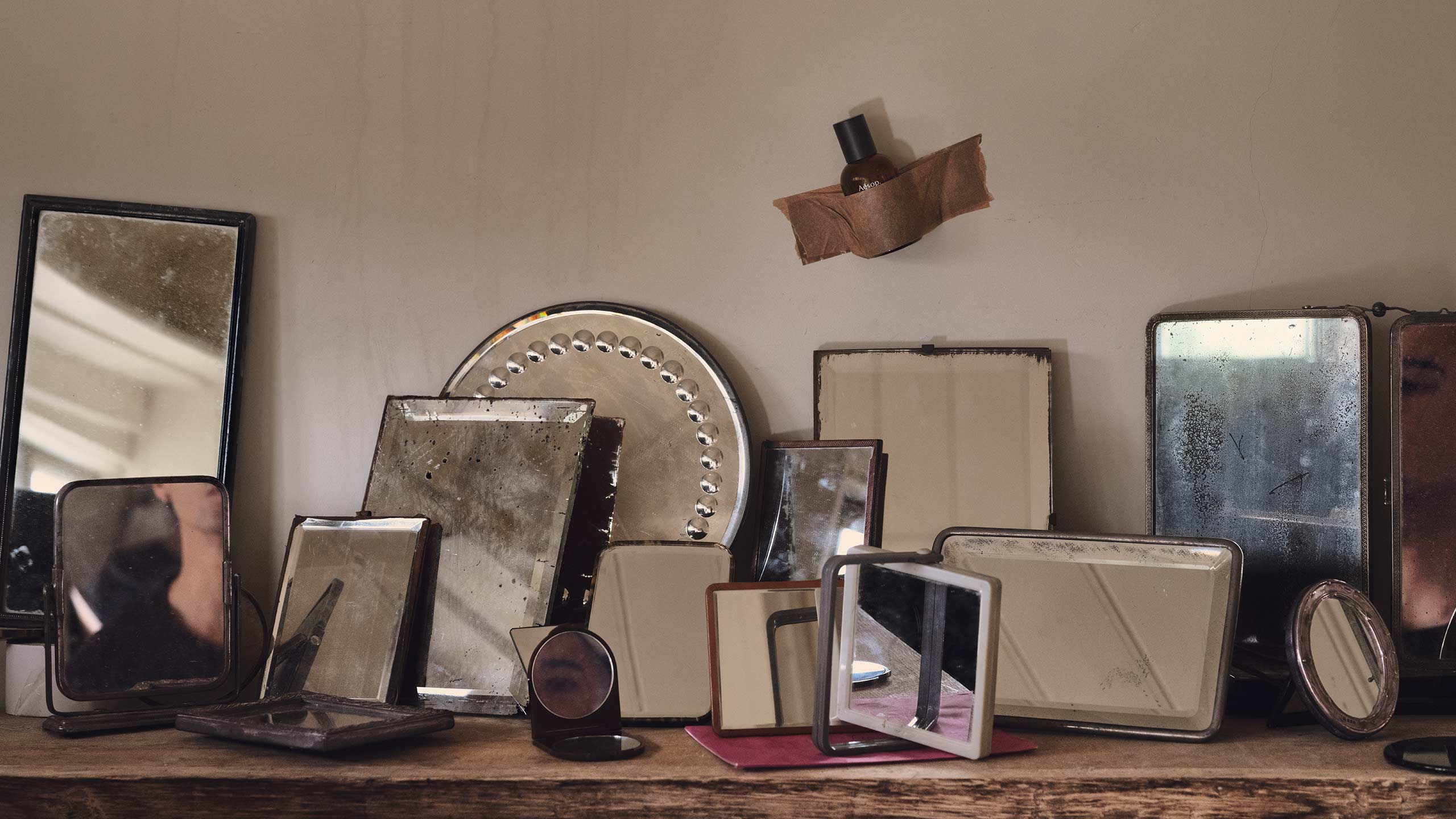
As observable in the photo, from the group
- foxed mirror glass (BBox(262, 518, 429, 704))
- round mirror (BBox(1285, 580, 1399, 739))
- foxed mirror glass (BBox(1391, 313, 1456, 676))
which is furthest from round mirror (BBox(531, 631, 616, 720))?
foxed mirror glass (BBox(1391, 313, 1456, 676))

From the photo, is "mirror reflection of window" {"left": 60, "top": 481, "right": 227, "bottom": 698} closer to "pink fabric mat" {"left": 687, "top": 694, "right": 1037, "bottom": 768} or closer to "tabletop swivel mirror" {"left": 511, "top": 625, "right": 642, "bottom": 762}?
"tabletop swivel mirror" {"left": 511, "top": 625, "right": 642, "bottom": 762}

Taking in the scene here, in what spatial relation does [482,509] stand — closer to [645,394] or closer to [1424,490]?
[645,394]

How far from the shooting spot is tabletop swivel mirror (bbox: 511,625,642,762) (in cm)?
135

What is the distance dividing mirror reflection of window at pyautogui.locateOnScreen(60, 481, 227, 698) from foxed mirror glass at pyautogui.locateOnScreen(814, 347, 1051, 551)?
106 cm

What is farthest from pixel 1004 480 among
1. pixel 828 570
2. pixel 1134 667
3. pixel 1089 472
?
pixel 828 570

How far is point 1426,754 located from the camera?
126cm

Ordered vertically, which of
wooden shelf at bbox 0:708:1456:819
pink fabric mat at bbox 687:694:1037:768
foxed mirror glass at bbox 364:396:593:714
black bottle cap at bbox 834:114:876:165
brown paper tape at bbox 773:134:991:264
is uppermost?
black bottle cap at bbox 834:114:876:165

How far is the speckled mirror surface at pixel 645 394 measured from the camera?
1777 millimetres

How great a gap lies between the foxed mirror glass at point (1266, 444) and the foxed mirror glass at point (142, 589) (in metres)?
1.60

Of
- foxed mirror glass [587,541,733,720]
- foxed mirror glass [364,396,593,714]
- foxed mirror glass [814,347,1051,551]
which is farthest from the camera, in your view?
foxed mirror glass [814,347,1051,551]

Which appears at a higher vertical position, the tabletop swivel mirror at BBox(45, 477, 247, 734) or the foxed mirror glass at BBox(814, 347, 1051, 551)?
the foxed mirror glass at BBox(814, 347, 1051, 551)

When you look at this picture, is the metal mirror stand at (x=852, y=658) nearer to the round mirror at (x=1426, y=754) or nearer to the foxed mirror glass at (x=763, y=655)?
the foxed mirror glass at (x=763, y=655)

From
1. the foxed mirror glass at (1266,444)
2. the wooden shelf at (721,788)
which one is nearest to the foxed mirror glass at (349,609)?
the wooden shelf at (721,788)

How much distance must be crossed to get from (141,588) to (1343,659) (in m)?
1.82
